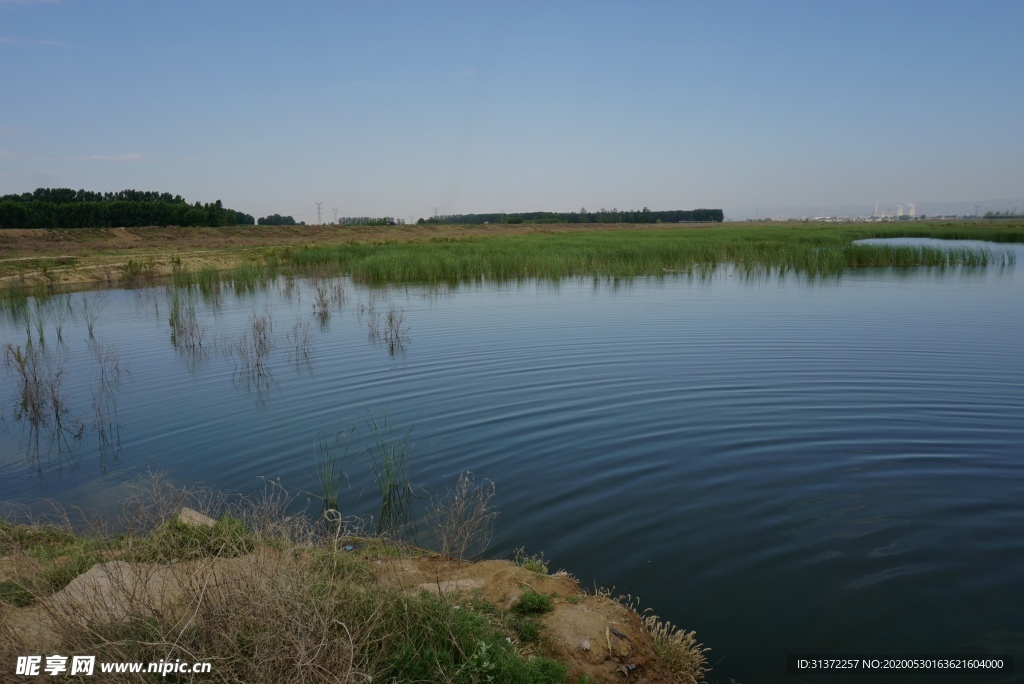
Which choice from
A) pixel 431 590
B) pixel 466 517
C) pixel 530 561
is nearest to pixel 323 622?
pixel 431 590

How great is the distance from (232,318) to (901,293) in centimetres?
1958

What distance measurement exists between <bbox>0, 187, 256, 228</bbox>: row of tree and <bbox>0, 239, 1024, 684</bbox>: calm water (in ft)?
160

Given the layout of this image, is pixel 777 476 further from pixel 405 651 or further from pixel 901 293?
pixel 901 293

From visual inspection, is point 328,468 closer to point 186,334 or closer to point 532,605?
point 532,605

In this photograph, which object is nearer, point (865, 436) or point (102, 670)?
point (102, 670)

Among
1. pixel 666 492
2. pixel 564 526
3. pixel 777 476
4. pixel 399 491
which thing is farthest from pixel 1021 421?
pixel 399 491

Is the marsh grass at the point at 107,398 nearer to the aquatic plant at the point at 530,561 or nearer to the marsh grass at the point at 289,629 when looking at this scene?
the marsh grass at the point at 289,629

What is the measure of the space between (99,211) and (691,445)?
67.5 metres

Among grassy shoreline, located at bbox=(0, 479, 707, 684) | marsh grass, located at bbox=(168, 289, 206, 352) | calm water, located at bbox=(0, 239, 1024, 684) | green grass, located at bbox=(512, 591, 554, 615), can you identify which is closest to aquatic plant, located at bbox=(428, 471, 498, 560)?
calm water, located at bbox=(0, 239, 1024, 684)

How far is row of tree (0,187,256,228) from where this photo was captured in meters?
54.5

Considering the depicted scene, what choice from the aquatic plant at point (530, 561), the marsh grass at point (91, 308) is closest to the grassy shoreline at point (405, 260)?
the marsh grass at point (91, 308)

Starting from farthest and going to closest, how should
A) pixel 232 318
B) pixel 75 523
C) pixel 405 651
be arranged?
pixel 232 318 → pixel 75 523 → pixel 405 651

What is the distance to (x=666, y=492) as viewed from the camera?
6.28 meters

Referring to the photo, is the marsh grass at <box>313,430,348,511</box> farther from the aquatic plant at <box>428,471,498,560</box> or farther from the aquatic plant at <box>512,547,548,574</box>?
the aquatic plant at <box>512,547,548,574</box>
